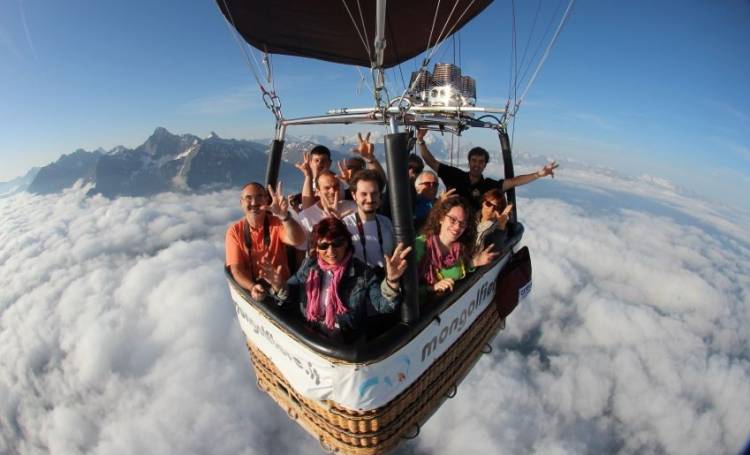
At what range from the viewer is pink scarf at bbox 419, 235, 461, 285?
8.32ft

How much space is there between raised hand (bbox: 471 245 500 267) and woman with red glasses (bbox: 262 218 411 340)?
1127 mm

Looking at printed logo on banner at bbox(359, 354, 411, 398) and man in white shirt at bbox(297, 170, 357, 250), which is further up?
man in white shirt at bbox(297, 170, 357, 250)

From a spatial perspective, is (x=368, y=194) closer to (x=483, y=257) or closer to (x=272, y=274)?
(x=272, y=274)

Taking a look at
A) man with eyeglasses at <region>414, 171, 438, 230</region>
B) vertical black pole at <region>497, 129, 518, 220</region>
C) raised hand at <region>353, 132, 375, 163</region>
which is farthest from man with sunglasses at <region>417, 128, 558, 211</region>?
raised hand at <region>353, 132, 375, 163</region>

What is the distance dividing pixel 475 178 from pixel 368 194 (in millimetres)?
2162

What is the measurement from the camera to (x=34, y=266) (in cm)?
12900

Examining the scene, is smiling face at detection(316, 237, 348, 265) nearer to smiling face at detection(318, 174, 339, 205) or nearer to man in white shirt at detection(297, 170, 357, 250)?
man in white shirt at detection(297, 170, 357, 250)

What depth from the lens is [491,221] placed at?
2996 mm

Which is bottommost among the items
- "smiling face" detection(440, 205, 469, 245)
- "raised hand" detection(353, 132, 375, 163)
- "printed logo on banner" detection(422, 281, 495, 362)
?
"printed logo on banner" detection(422, 281, 495, 362)

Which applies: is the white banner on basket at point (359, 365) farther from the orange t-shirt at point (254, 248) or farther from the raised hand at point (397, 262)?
the raised hand at point (397, 262)

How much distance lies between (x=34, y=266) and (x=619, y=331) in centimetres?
21590

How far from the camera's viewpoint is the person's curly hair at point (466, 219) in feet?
8.16

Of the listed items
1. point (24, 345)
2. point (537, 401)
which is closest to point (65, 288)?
point (24, 345)

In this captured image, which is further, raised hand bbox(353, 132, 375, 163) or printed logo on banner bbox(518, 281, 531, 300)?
printed logo on banner bbox(518, 281, 531, 300)
